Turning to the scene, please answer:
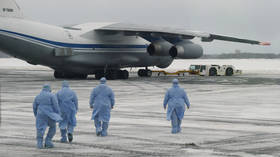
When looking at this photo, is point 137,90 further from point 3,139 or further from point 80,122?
point 3,139

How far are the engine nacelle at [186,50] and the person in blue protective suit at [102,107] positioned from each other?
26.2m

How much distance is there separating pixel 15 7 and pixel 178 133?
24.8m

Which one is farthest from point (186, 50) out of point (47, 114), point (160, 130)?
point (47, 114)

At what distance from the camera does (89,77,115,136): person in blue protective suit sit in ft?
45.4

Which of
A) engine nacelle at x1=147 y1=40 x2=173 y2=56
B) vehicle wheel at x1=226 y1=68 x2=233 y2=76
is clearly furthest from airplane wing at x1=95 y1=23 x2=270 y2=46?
vehicle wheel at x1=226 y1=68 x2=233 y2=76

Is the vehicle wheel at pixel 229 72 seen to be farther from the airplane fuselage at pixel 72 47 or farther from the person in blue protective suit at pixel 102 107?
the person in blue protective suit at pixel 102 107

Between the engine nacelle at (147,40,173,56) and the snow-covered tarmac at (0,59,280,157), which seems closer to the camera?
the snow-covered tarmac at (0,59,280,157)

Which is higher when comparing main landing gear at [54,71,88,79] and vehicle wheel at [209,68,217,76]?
main landing gear at [54,71,88,79]

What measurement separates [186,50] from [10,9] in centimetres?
1342

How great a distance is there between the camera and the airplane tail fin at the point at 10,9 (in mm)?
35750

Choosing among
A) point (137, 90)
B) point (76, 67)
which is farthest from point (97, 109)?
point (76, 67)

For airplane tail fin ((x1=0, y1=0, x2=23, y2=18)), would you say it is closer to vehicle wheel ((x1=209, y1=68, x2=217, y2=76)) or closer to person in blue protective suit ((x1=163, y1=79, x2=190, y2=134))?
vehicle wheel ((x1=209, y1=68, x2=217, y2=76))

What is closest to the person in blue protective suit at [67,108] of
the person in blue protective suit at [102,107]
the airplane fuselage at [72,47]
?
the person in blue protective suit at [102,107]

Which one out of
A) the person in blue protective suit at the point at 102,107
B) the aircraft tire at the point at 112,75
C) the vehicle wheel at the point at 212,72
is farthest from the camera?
the vehicle wheel at the point at 212,72
